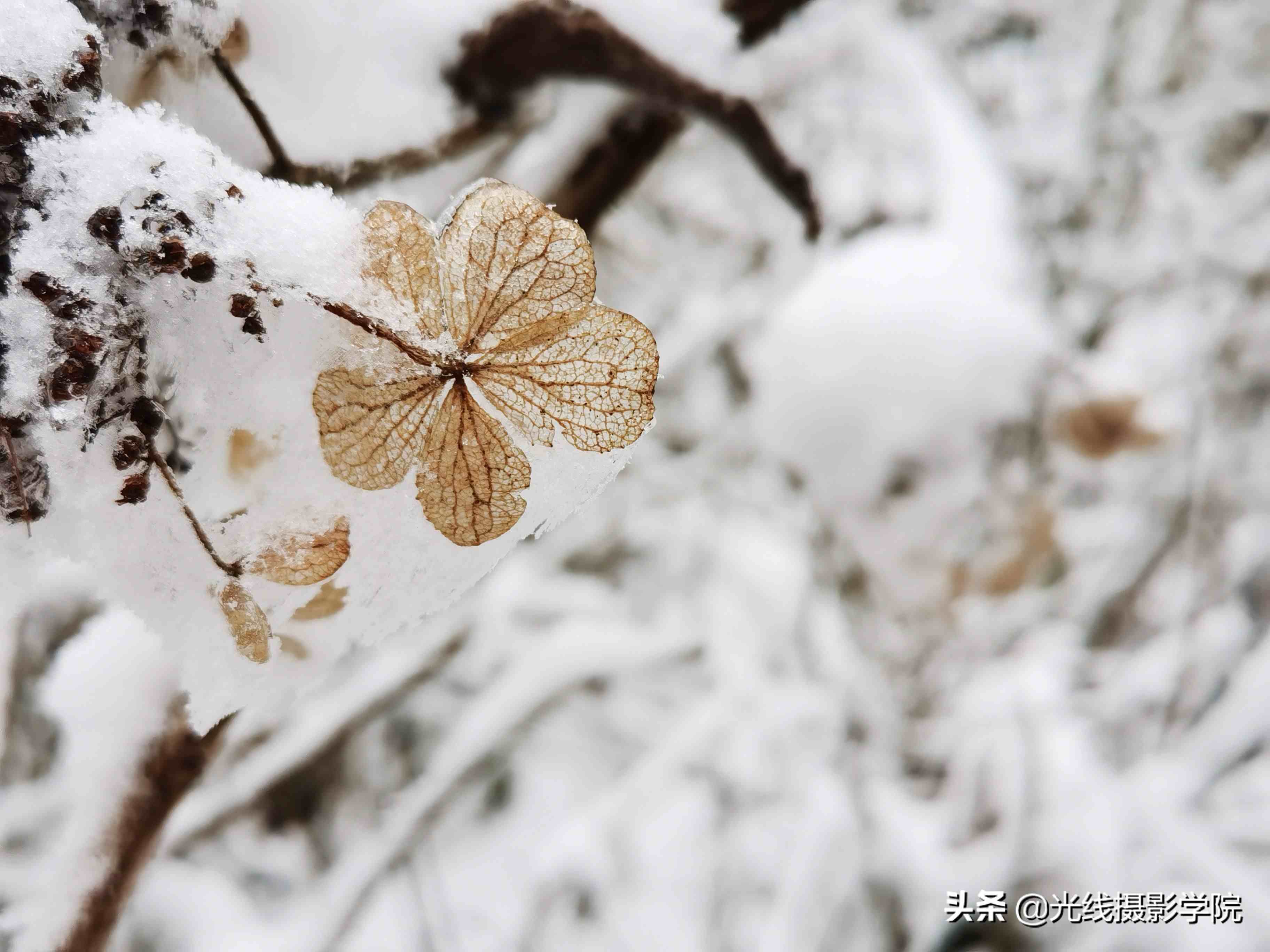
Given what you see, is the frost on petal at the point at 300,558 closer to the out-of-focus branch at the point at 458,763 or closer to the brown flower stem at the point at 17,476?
the brown flower stem at the point at 17,476

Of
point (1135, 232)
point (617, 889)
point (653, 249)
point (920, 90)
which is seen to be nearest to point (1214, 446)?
point (1135, 232)

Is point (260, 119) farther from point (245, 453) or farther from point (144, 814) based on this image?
point (144, 814)

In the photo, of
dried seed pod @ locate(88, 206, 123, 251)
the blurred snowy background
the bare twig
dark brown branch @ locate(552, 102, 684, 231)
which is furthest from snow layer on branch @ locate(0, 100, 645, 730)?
the bare twig

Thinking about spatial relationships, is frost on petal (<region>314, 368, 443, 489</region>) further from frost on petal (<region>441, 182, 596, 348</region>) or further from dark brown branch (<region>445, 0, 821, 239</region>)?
dark brown branch (<region>445, 0, 821, 239</region>)

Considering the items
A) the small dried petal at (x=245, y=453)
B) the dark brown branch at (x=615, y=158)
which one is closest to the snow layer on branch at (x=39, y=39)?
the small dried petal at (x=245, y=453)

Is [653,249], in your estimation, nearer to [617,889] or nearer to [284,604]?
[617,889]
